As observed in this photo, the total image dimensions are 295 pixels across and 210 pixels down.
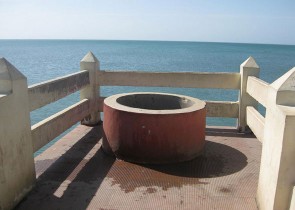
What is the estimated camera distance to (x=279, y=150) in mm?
3211

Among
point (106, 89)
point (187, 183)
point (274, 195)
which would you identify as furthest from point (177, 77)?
point (106, 89)

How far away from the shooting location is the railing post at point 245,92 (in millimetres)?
6949

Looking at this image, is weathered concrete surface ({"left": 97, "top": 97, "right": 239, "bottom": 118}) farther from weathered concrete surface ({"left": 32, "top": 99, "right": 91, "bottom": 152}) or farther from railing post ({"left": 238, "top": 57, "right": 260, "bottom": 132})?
weathered concrete surface ({"left": 32, "top": 99, "right": 91, "bottom": 152})

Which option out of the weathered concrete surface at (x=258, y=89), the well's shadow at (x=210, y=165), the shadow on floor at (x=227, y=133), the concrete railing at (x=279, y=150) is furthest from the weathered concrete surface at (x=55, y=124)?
the weathered concrete surface at (x=258, y=89)

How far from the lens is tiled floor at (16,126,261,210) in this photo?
4004 mm

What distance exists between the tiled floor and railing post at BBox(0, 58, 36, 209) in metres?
0.26

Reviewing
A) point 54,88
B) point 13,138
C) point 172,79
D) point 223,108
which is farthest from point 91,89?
point 13,138

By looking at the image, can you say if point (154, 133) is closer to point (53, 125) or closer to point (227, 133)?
point (53, 125)

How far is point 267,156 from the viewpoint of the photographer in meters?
3.63

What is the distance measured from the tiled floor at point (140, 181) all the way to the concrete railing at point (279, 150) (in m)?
0.60

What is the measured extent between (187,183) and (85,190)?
4.85 ft

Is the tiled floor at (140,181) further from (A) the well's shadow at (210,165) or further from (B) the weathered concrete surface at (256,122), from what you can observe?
(B) the weathered concrete surface at (256,122)

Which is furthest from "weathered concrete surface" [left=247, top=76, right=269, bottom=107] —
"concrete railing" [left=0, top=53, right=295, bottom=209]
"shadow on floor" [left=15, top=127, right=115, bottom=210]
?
"shadow on floor" [left=15, top=127, right=115, bottom=210]

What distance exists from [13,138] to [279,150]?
3.07 meters
